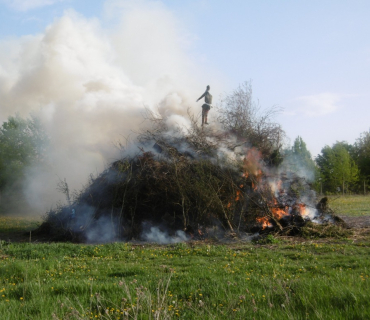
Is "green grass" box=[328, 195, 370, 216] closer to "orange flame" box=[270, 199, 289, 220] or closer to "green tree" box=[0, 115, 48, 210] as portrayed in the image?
"orange flame" box=[270, 199, 289, 220]

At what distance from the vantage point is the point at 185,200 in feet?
46.8

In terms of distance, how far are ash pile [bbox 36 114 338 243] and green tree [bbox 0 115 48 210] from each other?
22843mm

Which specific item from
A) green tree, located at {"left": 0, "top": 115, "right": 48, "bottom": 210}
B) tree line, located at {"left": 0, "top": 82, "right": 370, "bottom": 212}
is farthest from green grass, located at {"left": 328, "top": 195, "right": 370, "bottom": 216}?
green tree, located at {"left": 0, "top": 115, "right": 48, "bottom": 210}

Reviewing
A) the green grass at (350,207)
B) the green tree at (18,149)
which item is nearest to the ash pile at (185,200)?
the green grass at (350,207)

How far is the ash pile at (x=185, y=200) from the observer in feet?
46.3

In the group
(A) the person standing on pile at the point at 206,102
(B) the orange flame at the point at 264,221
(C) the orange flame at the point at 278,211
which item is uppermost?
(A) the person standing on pile at the point at 206,102

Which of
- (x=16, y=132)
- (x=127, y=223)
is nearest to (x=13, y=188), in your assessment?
(x=16, y=132)

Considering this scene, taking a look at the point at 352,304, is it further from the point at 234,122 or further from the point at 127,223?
the point at 234,122

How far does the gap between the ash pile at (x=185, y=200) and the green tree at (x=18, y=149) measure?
74.9ft

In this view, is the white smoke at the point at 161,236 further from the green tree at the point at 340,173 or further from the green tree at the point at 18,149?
the green tree at the point at 340,173

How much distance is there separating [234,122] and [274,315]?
55.9 ft

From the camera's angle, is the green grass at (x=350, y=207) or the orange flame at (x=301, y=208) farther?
the green grass at (x=350, y=207)

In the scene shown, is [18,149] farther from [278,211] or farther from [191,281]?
[191,281]

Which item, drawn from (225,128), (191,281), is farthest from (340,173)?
(191,281)
